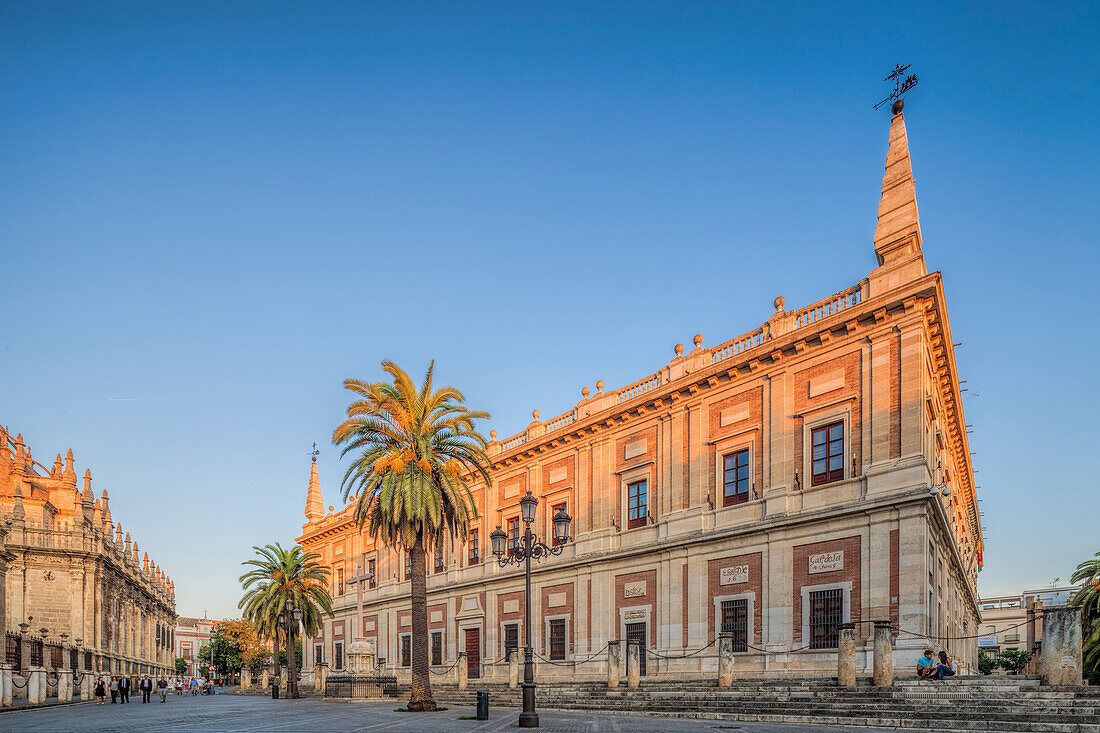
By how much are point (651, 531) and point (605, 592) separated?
316cm

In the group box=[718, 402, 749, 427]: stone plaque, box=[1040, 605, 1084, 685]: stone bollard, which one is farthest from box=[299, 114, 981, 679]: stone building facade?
box=[1040, 605, 1084, 685]: stone bollard

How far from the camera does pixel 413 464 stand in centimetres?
2561

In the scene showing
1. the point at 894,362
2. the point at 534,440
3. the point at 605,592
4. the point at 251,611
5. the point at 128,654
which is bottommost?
the point at 128,654

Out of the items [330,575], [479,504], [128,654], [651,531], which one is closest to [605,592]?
[651,531]

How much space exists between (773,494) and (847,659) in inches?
247

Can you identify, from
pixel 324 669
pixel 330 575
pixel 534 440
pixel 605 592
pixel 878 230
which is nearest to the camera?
pixel 878 230

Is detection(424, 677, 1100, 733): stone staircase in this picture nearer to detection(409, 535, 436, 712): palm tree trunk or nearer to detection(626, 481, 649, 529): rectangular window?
detection(409, 535, 436, 712): palm tree trunk

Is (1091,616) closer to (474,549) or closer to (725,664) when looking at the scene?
(725,664)

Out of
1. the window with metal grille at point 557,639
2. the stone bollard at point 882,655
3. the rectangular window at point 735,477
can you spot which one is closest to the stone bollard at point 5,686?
the window with metal grille at point 557,639

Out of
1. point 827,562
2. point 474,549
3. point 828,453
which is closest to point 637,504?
point 828,453

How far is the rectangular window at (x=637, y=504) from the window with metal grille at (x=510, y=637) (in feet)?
26.4

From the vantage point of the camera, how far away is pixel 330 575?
52000 mm

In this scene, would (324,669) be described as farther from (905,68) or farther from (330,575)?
(905,68)

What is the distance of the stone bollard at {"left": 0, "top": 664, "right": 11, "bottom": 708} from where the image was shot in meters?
26.4
